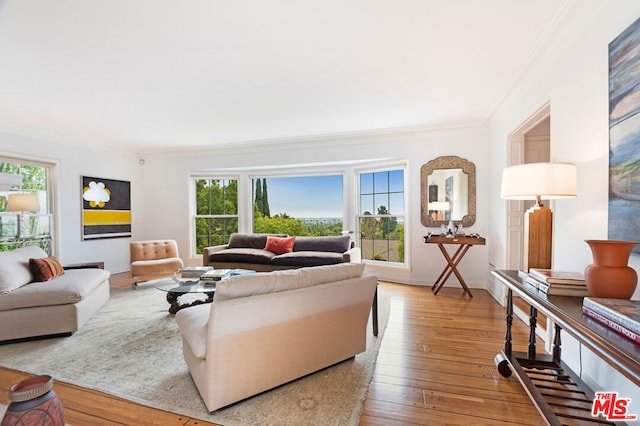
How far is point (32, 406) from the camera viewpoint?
95cm

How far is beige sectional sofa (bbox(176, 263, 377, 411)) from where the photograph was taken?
167 cm

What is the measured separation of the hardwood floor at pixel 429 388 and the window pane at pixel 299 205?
2.97m

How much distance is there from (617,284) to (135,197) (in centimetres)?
723

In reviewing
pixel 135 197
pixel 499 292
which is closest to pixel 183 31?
pixel 499 292

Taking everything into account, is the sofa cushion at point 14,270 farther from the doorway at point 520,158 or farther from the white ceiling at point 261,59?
the doorway at point 520,158

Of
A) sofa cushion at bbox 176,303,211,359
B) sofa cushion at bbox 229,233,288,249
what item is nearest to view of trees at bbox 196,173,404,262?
sofa cushion at bbox 229,233,288,249

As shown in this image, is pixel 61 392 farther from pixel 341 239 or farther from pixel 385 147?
pixel 385 147

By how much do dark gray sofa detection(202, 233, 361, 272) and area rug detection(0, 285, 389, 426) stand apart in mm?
1560

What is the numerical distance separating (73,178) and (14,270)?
2.83 metres

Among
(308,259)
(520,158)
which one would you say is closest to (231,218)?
(308,259)

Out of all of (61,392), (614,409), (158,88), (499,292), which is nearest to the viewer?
(614,409)

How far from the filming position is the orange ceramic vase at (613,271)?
1.33 m

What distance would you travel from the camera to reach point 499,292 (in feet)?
12.5

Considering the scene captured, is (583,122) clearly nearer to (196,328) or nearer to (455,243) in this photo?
(455,243)
